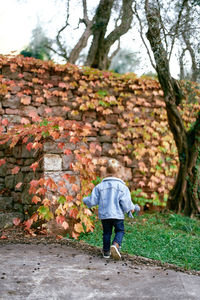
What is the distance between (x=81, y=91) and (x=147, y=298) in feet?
17.1

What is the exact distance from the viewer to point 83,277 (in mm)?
3105

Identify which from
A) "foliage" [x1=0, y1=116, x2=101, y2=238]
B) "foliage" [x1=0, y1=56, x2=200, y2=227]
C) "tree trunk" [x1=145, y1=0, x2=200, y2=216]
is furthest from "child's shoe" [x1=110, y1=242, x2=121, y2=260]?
"foliage" [x1=0, y1=56, x2=200, y2=227]

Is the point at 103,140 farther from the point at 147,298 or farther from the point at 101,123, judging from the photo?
the point at 147,298

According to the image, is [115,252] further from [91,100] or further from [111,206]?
[91,100]

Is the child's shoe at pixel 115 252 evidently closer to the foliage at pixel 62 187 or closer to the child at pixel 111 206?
the child at pixel 111 206

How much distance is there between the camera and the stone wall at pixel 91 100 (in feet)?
21.9

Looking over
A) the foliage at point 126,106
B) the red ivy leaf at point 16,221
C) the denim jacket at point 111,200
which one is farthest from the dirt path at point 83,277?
the foliage at point 126,106

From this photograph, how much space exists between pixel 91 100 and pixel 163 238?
3456mm

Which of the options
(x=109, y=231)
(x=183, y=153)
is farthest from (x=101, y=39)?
(x=109, y=231)

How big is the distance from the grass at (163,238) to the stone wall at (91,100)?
1254 millimetres

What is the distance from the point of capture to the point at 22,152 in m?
5.34

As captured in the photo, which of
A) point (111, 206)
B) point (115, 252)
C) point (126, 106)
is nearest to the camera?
point (115, 252)

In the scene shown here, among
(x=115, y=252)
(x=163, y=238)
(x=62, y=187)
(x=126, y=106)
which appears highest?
(x=126, y=106)

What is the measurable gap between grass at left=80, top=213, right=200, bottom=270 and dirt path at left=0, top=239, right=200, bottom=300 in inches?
14.3
